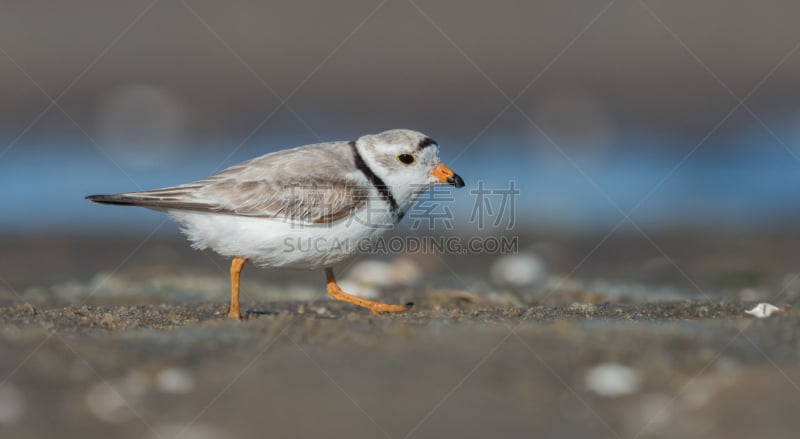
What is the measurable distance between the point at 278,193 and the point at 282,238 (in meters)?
0.36

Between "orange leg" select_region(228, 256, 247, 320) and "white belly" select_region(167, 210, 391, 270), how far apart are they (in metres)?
0.06

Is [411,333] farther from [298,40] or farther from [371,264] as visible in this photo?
[298,40]

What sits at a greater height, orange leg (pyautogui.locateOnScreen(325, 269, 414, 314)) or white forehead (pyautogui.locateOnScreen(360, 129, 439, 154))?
white forehead (pyautogui.locateOnScreen(360, 129, 439, 154))

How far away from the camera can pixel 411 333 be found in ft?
18.3

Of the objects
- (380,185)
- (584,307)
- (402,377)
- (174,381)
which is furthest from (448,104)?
(174,381)

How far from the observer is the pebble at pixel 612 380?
4562mm

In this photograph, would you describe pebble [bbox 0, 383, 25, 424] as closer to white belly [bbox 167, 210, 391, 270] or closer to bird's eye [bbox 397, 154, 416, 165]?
white belly [bbox 167, 210, 391, 270]

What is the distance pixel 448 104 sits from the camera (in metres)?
16.3

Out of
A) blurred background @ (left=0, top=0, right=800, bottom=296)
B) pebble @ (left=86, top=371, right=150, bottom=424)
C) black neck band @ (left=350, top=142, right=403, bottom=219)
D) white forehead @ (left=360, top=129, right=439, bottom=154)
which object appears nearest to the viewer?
pebble @ (left=86, top=371, right=150, bottom=424)

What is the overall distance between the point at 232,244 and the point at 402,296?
1864mm

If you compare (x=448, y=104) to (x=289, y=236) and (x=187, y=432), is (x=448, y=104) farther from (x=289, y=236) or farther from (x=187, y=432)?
(x=187, y=432)

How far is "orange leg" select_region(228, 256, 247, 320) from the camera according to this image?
6.71 meters

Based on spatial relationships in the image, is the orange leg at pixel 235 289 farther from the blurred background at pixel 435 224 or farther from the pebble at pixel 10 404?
the pebble at pixel 10 404

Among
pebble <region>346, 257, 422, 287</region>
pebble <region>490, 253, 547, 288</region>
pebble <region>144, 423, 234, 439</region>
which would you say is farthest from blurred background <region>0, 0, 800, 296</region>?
pebble <region>144, 423, 234, 439</region>
